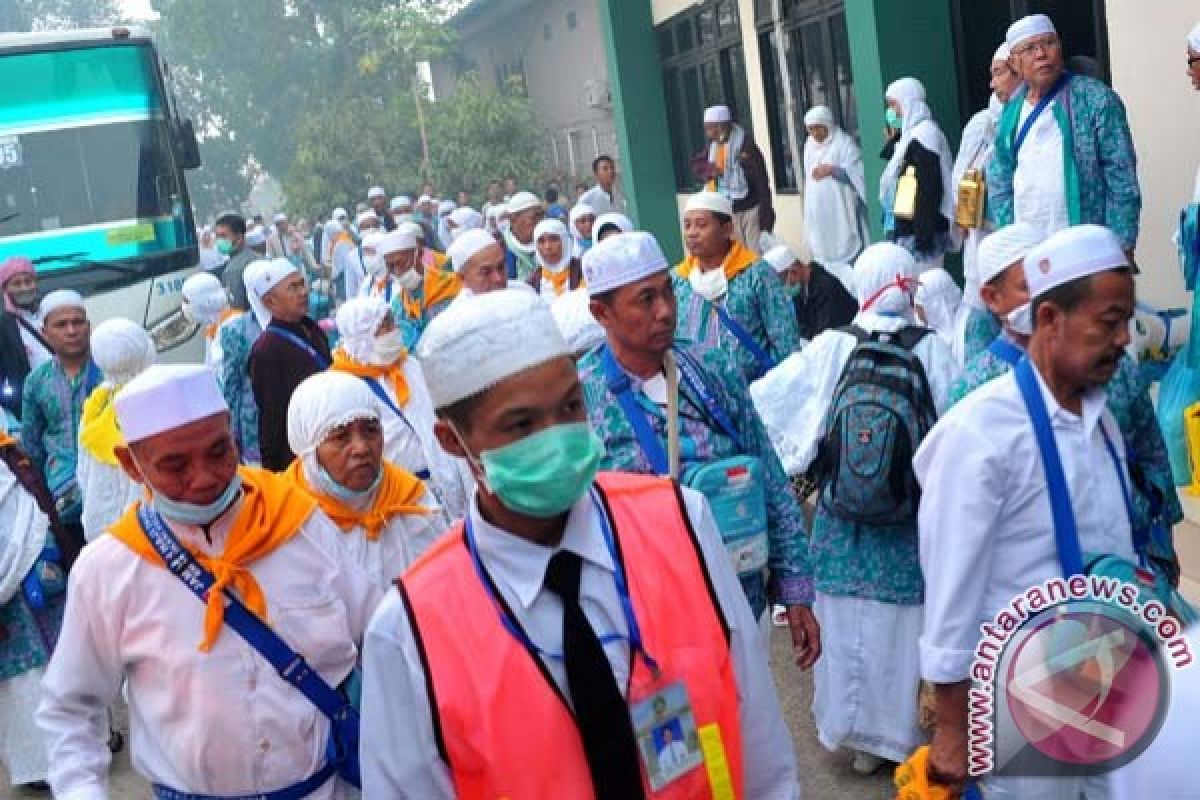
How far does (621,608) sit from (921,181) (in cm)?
799

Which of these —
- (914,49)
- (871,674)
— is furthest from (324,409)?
(914,49)

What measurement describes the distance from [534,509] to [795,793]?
0.71 m

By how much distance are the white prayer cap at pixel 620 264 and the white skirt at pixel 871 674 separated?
1519 millimetres

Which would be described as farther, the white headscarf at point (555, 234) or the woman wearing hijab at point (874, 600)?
the white headscarf at point (555, 234)

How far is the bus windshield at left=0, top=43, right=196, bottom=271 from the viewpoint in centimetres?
1226

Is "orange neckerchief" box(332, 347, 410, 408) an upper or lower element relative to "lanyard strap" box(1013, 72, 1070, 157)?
lower

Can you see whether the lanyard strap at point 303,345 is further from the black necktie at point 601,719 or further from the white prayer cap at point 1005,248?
the black necktie at point 601,719

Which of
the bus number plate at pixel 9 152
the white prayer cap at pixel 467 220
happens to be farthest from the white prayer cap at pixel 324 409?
the white prayer cap at pixel 467 220

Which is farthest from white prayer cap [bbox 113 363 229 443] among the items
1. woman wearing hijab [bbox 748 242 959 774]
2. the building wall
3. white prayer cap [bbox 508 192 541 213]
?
white prayer cap [bbox 508 192 541 213]

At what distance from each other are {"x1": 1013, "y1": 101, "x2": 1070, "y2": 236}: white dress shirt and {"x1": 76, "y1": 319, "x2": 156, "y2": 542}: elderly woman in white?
424 centimetres

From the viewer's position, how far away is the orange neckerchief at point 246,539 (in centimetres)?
361

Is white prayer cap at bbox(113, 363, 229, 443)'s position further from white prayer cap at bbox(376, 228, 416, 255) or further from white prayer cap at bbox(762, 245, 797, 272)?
white prayer cap at bbox(376, 228, 416, 255)

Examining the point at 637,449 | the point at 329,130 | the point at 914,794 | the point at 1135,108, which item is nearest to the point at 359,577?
the point at 637,449

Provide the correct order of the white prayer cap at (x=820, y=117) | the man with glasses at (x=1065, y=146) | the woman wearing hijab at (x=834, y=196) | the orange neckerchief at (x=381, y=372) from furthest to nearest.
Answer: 1. the white prayer cap at (x=820, y=117)
2. the woman wearing hijab at (x=834, y=196)
3. the man with glasses at (x=1065, y=146)
4. the orange neckerchief at (x=381, y=372)
